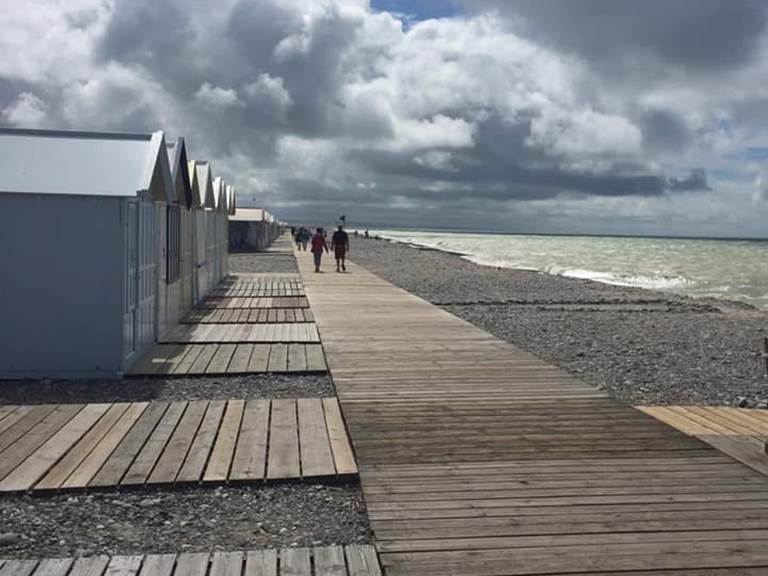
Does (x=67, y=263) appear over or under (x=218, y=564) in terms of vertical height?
over

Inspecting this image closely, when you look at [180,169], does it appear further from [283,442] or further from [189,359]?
[283,442]

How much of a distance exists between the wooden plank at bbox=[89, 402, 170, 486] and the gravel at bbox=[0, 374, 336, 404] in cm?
86

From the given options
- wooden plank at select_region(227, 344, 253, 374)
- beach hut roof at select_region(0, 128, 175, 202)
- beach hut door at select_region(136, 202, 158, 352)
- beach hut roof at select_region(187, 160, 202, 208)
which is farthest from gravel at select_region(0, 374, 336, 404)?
beach hut roof at select_region(187, 160, 202, 208)

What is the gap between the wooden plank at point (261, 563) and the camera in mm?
3775

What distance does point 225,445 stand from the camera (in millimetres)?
5922

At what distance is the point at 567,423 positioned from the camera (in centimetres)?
665

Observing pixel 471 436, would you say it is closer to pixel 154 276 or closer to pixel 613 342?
pixel 154 276

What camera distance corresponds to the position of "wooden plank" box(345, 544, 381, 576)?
149 inches

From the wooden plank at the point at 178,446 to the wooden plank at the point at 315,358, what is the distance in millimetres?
2186

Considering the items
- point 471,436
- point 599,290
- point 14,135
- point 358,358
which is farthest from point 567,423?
point 599,290

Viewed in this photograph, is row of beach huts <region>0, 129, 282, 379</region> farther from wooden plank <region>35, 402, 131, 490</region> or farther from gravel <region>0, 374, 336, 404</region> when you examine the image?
wooden plank <region>35, 402, 131, 490</region>

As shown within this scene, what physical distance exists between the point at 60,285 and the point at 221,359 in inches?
88.2

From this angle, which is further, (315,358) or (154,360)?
(315,358)

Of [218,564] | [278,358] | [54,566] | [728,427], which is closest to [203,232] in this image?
[278,358]
